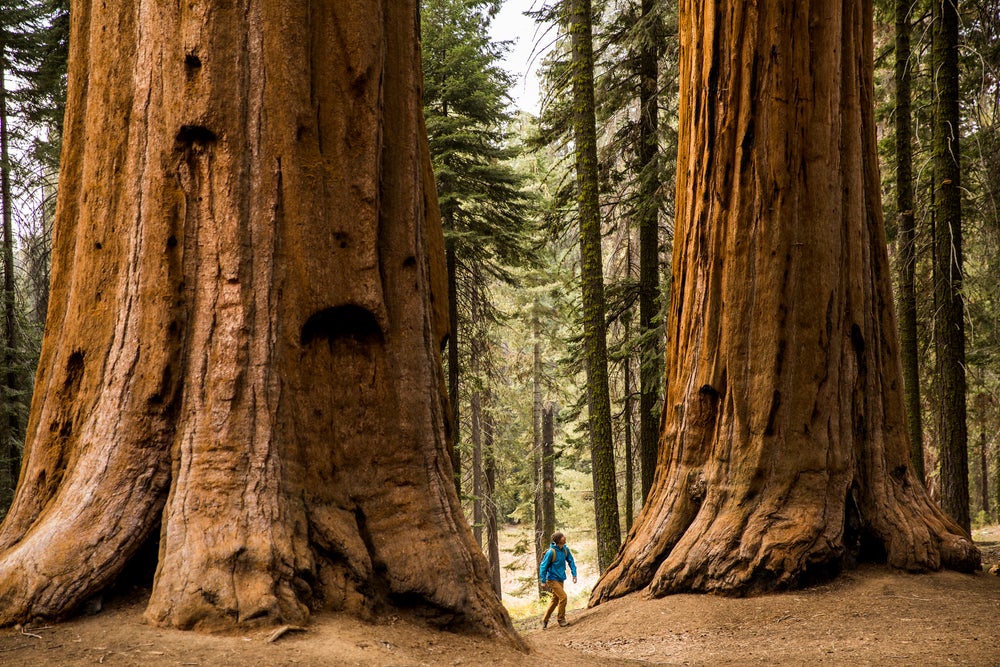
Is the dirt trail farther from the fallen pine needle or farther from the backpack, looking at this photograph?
the backpack

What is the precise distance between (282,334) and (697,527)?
15.9ft

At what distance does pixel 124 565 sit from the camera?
3744mm

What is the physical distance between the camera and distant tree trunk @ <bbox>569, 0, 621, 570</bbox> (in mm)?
10906

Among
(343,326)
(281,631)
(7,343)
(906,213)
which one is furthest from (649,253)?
(7,343)

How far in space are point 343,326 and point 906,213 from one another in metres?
10.4

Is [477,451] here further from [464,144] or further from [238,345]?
[238,345]

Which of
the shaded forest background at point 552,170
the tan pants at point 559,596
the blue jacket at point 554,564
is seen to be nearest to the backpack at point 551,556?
the blue jacket at point 554,564

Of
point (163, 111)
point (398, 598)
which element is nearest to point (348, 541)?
point (398, 598)

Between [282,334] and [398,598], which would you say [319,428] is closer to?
[282,334]

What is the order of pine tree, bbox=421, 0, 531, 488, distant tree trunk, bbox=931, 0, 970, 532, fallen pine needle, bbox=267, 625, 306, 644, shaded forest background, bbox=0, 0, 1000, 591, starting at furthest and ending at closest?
1. pine tree, bbox=421, 0, 531, 488
2. shaded forest background, bbox=0, 0, 1000, 591
3. distant tree trunk, bbox=931, 0, 970, 532
4. fallen pine needle, bbox=267, 625, 306, 644

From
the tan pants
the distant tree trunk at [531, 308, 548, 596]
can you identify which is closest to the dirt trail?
the tan pants

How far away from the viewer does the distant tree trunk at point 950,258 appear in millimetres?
9195

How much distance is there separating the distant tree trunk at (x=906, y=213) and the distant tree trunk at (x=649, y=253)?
154 inches

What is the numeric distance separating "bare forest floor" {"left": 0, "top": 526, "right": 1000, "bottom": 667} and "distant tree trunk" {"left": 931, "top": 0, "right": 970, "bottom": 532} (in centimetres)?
288
